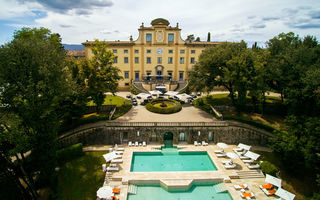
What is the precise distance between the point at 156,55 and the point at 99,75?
24.2 m

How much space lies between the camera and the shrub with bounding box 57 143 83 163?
2406cm

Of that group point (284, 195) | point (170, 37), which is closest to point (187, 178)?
point (284, 195)

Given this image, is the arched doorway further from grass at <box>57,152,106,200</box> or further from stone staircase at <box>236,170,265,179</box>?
stone staircase at <box>236,170,265,179</box>

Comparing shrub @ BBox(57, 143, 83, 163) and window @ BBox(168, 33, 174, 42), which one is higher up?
window @ BBox(168, 33, 174, 42)

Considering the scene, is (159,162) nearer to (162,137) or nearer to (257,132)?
(162,137)

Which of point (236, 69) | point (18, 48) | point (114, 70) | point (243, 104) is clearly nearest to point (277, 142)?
point (243, 104)

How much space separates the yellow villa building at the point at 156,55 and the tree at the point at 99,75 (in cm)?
1621

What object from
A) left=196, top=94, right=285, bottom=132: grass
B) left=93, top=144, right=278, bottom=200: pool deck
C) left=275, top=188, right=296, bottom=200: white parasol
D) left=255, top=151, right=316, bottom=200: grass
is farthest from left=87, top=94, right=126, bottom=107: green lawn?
left=255, top=151, right=316, bottom=200: grass

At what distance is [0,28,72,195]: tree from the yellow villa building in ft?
97.6

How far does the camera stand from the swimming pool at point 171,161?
23141 mm

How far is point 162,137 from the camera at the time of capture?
28.8 m

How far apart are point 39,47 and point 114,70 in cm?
1436

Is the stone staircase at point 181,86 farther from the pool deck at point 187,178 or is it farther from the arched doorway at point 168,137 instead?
the pool deck at point 187,178

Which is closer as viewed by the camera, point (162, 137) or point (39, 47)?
point (39, 47)
